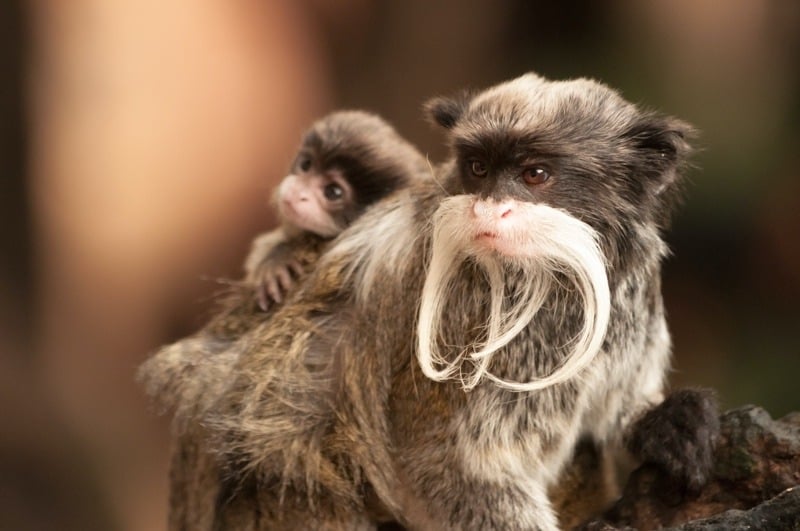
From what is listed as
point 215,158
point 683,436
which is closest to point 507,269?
point 683,436

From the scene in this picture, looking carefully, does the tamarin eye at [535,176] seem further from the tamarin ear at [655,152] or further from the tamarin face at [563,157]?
the tamarin ear at [655,152]

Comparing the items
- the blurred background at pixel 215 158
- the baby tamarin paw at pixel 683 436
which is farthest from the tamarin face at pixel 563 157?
the blurred background at pixel 215 158

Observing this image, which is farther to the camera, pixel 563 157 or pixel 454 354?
pixel 454 354

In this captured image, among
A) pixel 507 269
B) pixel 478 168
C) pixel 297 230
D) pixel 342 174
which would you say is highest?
pixel 342 174

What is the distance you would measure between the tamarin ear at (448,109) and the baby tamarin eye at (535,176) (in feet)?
1.12

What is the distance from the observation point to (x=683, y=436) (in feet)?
10.1

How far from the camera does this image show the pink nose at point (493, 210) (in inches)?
101

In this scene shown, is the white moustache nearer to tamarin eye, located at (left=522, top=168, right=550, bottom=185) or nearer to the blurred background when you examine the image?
tamarin eye, located at (left=522, top=168, right=550, bottom=185)

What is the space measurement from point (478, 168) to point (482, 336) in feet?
1.54

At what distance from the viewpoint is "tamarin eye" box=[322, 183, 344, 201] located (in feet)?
12.1

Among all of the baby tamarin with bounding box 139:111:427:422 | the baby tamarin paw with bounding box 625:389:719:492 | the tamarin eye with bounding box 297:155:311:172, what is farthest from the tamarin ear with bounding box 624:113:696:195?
the tamarin eye with bounding box 297:155:311:172

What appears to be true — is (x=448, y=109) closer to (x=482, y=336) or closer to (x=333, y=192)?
(x=482, y=336)

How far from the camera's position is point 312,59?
655cm

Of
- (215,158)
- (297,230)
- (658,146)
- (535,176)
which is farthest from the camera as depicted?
(215,158)
